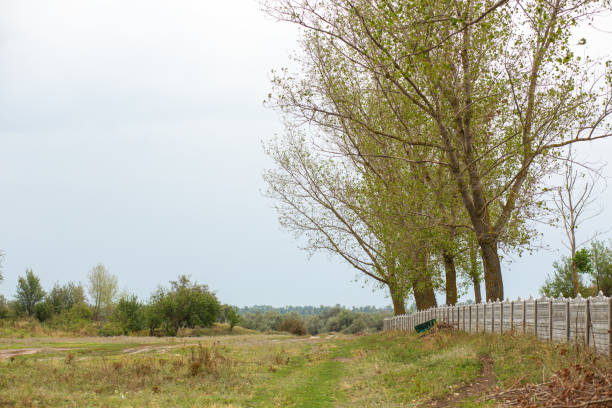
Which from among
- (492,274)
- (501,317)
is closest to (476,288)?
(492,274)

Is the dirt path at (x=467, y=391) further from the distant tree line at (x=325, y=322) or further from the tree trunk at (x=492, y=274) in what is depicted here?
the distant tree line at (x=325, y=322)

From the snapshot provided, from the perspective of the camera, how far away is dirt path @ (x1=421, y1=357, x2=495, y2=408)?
11.7m

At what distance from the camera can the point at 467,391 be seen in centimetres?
1226

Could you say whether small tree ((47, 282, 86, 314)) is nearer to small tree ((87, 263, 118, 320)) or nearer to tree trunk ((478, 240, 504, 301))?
small tree ((87, 263, 118, 320))

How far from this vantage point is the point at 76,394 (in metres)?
13.7

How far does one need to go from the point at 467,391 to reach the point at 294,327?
57.5 m

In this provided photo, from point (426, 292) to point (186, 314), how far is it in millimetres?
30763

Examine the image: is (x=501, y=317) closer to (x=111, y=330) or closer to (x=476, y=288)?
(x=476, y=288)

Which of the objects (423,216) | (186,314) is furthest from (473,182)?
(186,314)

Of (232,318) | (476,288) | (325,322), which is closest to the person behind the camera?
(476,288)

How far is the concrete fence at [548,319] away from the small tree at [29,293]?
178 feet

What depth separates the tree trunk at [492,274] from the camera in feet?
74.2

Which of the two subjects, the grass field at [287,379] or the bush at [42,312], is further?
the bush at [42,312]

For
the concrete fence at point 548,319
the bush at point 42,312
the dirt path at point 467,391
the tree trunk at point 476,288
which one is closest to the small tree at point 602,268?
the tree trunk at point 476,288
